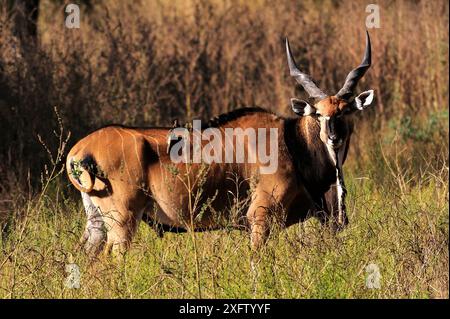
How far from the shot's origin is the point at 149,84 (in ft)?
33.9

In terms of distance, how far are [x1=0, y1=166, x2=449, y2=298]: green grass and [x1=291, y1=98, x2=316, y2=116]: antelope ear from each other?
0.80 metres

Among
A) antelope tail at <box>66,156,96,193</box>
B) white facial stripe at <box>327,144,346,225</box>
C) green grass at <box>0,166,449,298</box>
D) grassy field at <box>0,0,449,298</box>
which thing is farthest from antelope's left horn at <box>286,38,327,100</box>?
antelope tail at <box>66,156,96,193</box>

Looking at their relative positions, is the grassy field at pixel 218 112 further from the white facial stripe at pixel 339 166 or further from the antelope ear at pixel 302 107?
the antelope ear at pixel 302 107

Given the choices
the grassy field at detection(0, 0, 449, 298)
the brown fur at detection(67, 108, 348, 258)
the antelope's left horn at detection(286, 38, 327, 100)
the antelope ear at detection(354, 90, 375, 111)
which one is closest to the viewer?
the grassy field at detection(0, 0, 449, 298)

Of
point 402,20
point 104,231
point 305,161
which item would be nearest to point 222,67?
point 402,20

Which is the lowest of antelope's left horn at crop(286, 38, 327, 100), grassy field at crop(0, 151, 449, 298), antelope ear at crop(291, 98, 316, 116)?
grassy field at crop(0, 151, 449, 298)

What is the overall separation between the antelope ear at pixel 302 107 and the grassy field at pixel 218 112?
1.83ft

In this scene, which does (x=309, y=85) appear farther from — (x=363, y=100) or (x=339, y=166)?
(x=339, y=166)

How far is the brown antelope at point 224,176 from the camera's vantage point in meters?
6.32

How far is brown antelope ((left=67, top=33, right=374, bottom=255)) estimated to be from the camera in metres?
6.32

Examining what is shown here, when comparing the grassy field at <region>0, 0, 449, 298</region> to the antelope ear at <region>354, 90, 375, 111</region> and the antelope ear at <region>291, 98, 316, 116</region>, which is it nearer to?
the antelope ear at <region>354, 90, 375, 111</region>

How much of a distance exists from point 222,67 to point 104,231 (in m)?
4.92

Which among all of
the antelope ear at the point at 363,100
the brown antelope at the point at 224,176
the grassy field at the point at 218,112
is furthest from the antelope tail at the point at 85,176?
the antelope ear at the point at 363,100

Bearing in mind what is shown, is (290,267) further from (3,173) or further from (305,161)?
(3,173)
